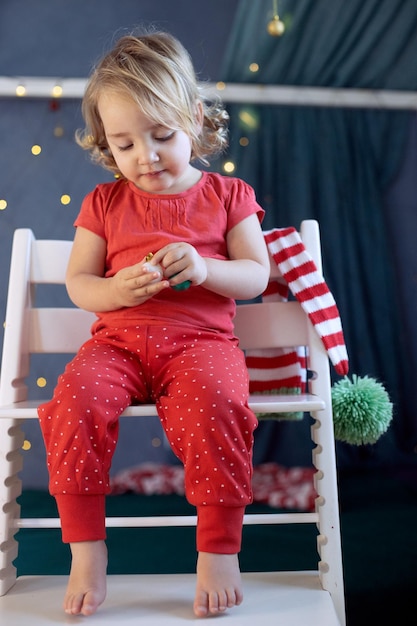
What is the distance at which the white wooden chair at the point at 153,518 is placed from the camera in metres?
0.79

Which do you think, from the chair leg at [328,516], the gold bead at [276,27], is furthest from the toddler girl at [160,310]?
the gold bead at [276,27]

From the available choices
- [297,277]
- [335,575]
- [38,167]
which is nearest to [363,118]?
[38,167]

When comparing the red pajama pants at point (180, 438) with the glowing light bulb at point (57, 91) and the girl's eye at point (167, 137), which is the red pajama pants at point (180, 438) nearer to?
the girl's eye at point (167, 137)

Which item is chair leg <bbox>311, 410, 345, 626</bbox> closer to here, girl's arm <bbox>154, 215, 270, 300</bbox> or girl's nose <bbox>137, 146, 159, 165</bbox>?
girl's arm <bbox>154, 215, 270, 300</bbox>

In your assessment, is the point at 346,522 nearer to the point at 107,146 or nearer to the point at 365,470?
the point at 365,470

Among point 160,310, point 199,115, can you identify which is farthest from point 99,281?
point 199,115

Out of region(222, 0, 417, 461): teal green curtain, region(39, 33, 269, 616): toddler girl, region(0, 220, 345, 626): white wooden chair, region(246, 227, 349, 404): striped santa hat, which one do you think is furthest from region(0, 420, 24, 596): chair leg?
region(222, 0, 417, 461): teal green curtain

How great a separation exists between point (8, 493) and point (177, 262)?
0.41 m

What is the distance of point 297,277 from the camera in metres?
1.05

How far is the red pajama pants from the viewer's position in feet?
2.49

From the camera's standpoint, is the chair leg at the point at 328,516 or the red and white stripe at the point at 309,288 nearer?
the chair leg at the point at 328,516

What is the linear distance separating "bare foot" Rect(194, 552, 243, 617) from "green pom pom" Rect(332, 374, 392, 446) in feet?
1.13

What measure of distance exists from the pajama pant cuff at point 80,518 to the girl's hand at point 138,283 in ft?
0.82

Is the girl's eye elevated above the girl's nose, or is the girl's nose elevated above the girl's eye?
the girl's eye
